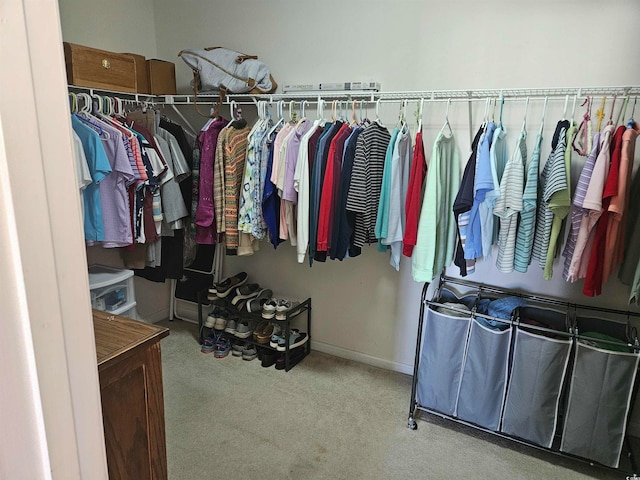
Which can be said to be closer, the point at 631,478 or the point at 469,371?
the point at 631,478

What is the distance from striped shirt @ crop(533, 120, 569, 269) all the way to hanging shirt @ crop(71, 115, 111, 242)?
207cm

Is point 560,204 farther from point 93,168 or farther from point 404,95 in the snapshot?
point 93,168

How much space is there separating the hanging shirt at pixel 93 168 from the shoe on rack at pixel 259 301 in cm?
110

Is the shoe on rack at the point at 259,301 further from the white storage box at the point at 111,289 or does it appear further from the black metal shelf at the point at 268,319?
the white storage box at the point at 111,289

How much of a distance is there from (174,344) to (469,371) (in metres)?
2.08

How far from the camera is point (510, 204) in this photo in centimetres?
187

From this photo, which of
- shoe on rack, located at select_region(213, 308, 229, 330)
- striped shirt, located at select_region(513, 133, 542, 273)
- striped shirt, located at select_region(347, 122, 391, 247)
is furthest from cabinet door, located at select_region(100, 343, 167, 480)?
shoe on rack, located at select_region(213, 308, 229, 330)

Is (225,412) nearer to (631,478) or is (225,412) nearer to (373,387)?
(373,387)

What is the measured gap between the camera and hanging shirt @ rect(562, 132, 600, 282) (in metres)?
1.78

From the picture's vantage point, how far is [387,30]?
2434 mm

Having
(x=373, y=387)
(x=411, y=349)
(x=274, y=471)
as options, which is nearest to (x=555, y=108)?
(x=411, y=349)

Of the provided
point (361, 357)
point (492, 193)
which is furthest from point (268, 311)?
point (492, 193)

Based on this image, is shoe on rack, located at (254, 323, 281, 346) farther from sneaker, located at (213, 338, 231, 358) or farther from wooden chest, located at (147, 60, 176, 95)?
wooden chest, located at (147, 60, 176, 95)

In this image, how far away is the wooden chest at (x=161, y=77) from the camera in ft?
9.27
